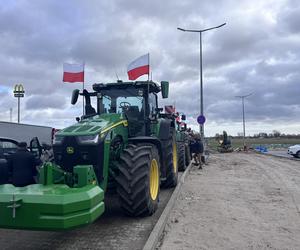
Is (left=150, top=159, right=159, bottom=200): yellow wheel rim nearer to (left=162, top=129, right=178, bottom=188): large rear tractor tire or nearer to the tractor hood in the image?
the tractor hood

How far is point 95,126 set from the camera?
7262 millimetres

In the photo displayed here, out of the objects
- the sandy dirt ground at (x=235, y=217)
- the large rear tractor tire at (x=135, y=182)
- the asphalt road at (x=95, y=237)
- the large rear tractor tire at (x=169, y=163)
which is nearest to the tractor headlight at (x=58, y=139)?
the large rear tractor tire at (x=135, y=182)

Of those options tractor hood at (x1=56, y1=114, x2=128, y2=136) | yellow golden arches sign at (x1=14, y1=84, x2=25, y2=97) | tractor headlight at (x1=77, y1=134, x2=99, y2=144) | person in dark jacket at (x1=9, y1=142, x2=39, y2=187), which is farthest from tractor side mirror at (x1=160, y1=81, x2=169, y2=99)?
yellow golden arches sign at (x1=14, y1=84, x2=25, y2=97)

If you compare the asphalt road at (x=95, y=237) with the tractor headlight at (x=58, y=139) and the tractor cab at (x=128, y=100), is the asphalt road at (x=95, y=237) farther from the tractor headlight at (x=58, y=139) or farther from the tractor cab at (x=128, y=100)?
the tractor cab at (x=128, y=100)

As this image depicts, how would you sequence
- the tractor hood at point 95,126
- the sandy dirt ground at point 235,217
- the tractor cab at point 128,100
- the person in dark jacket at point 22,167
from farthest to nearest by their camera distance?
1. the tractor cab at point 128,100
2. the tractor hood at point 95,126
3. the person in dark jacket at point 22,167
4. the sandy dirt ground at point 235,217

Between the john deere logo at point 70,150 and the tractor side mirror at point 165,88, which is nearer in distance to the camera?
the john deere logo at point 70,150

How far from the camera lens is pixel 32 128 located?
807 inches

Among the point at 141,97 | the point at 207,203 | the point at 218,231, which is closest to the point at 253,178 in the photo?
the point at 207,203

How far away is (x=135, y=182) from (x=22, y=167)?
1.97m

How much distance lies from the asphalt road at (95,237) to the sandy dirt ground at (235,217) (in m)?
0.44

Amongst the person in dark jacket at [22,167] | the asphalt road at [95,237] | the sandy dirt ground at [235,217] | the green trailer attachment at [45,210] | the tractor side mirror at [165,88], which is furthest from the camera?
the tractor side mirror at [165,88]

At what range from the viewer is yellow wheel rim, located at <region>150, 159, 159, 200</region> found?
7.82m

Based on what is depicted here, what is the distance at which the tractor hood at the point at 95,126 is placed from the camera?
23.2 ft

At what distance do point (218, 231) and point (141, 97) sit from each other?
3876mm
